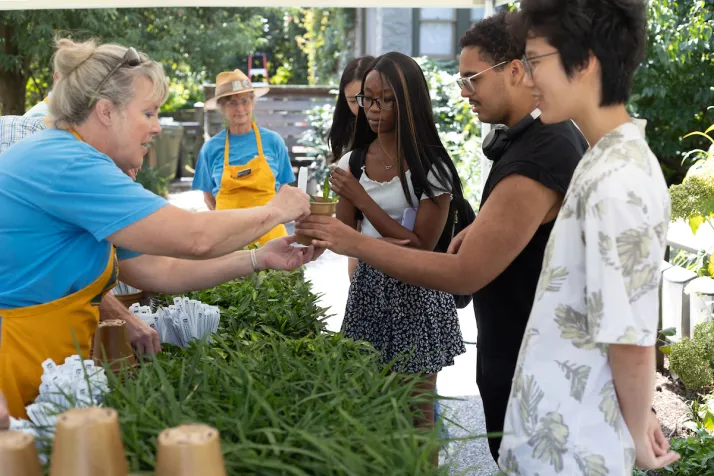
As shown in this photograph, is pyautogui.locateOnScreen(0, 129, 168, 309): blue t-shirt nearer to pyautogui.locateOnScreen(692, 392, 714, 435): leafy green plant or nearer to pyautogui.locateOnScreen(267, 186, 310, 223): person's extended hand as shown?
pyautogui.locateOnScreen(267, 186, 310, 223): person's extended hand

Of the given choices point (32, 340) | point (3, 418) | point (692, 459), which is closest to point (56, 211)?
point (32, 340)

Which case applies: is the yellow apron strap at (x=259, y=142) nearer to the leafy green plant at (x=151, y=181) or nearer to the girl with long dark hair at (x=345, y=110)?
the girl with long dark hair at (x=345, y=110)

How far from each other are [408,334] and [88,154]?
5.72 feet

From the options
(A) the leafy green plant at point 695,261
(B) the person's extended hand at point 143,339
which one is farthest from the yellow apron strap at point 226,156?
(B) the person's extended hand at point 143,339

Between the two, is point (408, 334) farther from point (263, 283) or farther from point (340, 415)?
point (340, 415)

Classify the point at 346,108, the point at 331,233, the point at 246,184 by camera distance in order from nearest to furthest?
the point at 331,233
the point at 346,108
the point at 246,184

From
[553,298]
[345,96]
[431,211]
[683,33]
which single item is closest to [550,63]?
[553,298]

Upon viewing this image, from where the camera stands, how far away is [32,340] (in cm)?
232

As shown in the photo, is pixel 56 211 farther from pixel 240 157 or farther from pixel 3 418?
pixel 240 157

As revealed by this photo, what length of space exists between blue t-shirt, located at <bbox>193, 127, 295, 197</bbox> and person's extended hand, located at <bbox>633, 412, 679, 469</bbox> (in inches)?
186

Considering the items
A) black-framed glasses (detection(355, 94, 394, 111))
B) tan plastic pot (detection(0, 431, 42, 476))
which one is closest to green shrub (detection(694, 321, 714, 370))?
black-framed glasses (detection(355, 94, 394, 111))

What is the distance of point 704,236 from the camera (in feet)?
18.8

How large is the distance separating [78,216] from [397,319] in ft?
5.51

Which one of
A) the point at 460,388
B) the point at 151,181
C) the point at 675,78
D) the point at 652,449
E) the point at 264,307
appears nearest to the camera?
the point at 652,449
